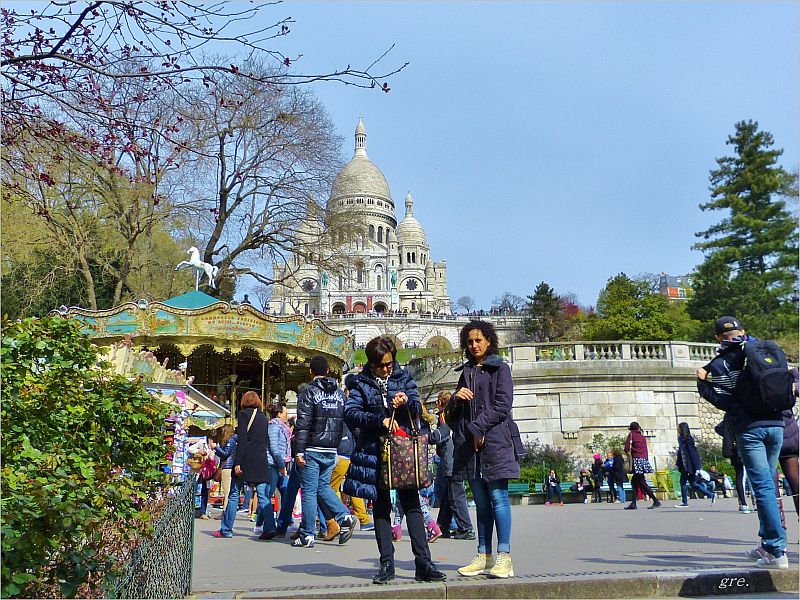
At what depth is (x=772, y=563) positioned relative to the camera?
4934 mm

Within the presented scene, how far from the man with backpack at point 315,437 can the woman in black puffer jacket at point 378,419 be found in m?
2.10

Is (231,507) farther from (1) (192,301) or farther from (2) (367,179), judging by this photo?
(2) (367,179)

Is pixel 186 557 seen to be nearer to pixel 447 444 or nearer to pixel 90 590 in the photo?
pixel 90 590

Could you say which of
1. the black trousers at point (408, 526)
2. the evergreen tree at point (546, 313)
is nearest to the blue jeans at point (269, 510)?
the black trousers at point (408, 526)

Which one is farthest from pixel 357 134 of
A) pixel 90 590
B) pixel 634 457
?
pixel 90 590

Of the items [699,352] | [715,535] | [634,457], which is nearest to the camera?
[715,535]

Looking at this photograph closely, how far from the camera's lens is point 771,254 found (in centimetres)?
4356

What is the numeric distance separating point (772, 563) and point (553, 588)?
5.37 feet

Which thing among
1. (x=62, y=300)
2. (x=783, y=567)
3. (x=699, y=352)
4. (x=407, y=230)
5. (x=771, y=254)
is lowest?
(x=783, y=567)

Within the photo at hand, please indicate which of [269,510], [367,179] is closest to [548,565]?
[269,510]

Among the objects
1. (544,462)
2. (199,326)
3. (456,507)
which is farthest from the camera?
(544,462)

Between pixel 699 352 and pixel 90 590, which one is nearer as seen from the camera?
pixel 90 590

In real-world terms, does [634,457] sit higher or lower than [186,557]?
higher

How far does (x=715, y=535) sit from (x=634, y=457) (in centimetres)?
551
